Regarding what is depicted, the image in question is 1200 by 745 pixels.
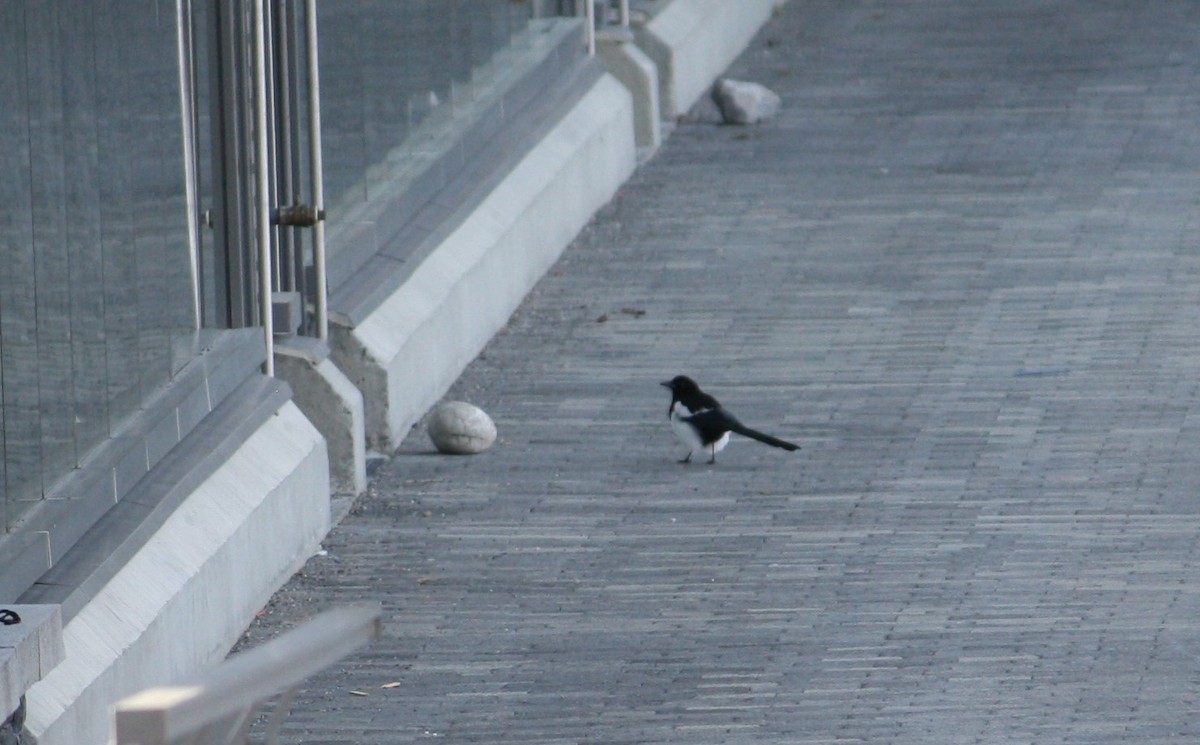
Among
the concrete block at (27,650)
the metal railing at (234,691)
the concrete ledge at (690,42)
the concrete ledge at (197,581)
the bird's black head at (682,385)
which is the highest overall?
the metal railing at (234,691)

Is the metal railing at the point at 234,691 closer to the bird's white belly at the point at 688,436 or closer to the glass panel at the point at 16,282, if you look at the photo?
the glass panel at the point at 16,282

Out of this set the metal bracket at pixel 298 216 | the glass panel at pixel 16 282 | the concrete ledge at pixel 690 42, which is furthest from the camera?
the concrete ledge at pixel 690 42

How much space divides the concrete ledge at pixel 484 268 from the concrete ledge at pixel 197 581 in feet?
2.98

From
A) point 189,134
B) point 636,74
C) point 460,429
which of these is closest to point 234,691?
point 189,134

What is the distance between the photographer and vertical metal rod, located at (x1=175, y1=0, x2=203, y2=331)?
293 inches

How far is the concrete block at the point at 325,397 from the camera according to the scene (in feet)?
27.4

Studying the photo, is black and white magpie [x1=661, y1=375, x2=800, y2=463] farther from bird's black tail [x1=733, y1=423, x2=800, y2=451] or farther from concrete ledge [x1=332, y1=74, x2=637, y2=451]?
concrete ledge [x1=332, y1=74, x2=637, y2=451]

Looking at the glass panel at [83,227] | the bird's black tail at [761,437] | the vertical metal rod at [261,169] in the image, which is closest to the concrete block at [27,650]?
the glass panel at [83,227]

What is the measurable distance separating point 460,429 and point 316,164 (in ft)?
3.68

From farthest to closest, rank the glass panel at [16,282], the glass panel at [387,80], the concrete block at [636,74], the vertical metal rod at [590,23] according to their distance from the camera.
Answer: the concrete block at [636,74], the vertical metal rod at [590,23], the glass panel at [387,80], the glass panel at [16,282]

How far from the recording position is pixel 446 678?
6.78 metres

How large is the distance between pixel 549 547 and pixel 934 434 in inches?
71.4

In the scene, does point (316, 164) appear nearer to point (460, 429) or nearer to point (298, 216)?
point (298, 216)

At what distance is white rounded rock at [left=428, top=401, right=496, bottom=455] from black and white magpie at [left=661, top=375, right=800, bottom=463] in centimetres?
70
